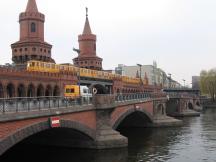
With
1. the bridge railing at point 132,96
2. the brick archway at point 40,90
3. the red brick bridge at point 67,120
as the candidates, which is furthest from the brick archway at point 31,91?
the red brick bridge at point 67,120

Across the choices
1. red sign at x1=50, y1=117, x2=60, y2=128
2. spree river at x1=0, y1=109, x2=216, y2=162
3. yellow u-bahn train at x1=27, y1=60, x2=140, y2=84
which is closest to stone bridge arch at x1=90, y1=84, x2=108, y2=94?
yellow u-bahn train at x1=27, y1=60, x2=140, y2=84

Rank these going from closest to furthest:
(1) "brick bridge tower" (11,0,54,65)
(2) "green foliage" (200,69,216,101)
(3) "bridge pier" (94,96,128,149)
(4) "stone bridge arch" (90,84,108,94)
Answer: (3) "bridge pier" (94,96,128,149) < (1) "brick bridge tower" (11,0,54,65) < (4) "stone bridge arch" (90,84,108,94) < (2) "green foliage" (200,69,216,101)

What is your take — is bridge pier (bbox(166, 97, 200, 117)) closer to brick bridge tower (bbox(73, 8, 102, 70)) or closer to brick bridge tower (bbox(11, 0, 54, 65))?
brick bridge tower (bbox(73, 8, 102, 70))

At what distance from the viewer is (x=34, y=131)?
996 inches

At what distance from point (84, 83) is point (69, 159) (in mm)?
53967

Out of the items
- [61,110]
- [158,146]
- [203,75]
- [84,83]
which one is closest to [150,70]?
[203,75]

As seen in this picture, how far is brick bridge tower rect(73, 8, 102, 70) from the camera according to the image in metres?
106

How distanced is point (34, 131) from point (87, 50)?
84.2 metres

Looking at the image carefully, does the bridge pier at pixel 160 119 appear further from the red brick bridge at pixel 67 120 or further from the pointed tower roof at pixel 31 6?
the pointed tower roof at pixel 31 6

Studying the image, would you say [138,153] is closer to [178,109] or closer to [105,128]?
[105,128]

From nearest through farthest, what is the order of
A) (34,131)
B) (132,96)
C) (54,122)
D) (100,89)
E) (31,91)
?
(34,131) < (54,122) < (132,96) < (31,91) < (100,89)

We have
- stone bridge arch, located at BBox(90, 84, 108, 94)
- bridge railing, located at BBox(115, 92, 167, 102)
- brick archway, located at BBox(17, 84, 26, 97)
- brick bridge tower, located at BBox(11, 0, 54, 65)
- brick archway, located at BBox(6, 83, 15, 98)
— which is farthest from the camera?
stone bridge arch, located at BBox(90, 84, 108, 94)

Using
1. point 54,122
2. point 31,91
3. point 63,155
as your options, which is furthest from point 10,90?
point 54,122

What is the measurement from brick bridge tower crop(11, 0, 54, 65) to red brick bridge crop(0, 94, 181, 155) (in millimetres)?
32602
